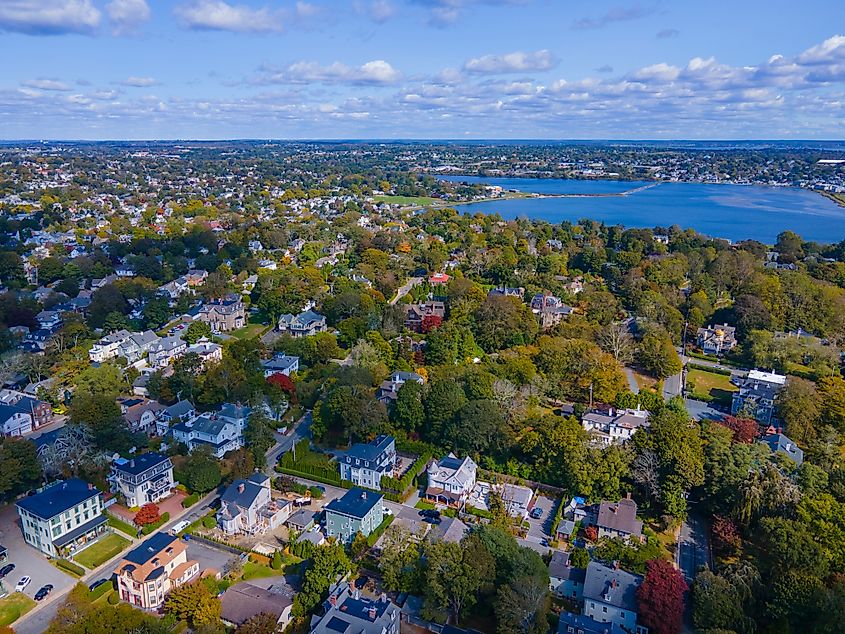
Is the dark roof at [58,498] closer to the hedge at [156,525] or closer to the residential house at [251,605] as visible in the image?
the hedge at [156,525]

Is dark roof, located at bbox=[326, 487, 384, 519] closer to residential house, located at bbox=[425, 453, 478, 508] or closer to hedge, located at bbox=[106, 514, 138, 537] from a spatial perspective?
residential house, located at bbox=[425, 453, 478, 508]

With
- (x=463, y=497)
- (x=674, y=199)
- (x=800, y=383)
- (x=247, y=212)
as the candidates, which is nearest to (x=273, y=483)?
(x=463, y=497)

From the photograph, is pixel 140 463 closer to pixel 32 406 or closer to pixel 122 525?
pixel 122 525

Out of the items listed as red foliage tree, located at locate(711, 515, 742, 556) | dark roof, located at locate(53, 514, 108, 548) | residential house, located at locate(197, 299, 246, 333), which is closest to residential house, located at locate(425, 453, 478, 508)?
red foliage tree, located at locate(711, 515, 742, 556)

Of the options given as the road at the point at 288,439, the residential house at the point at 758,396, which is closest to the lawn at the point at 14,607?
the road at the point at 288,439

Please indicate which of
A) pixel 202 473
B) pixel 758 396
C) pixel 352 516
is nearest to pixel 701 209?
pixel 758 396

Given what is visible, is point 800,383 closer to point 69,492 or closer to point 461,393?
point 461,393
